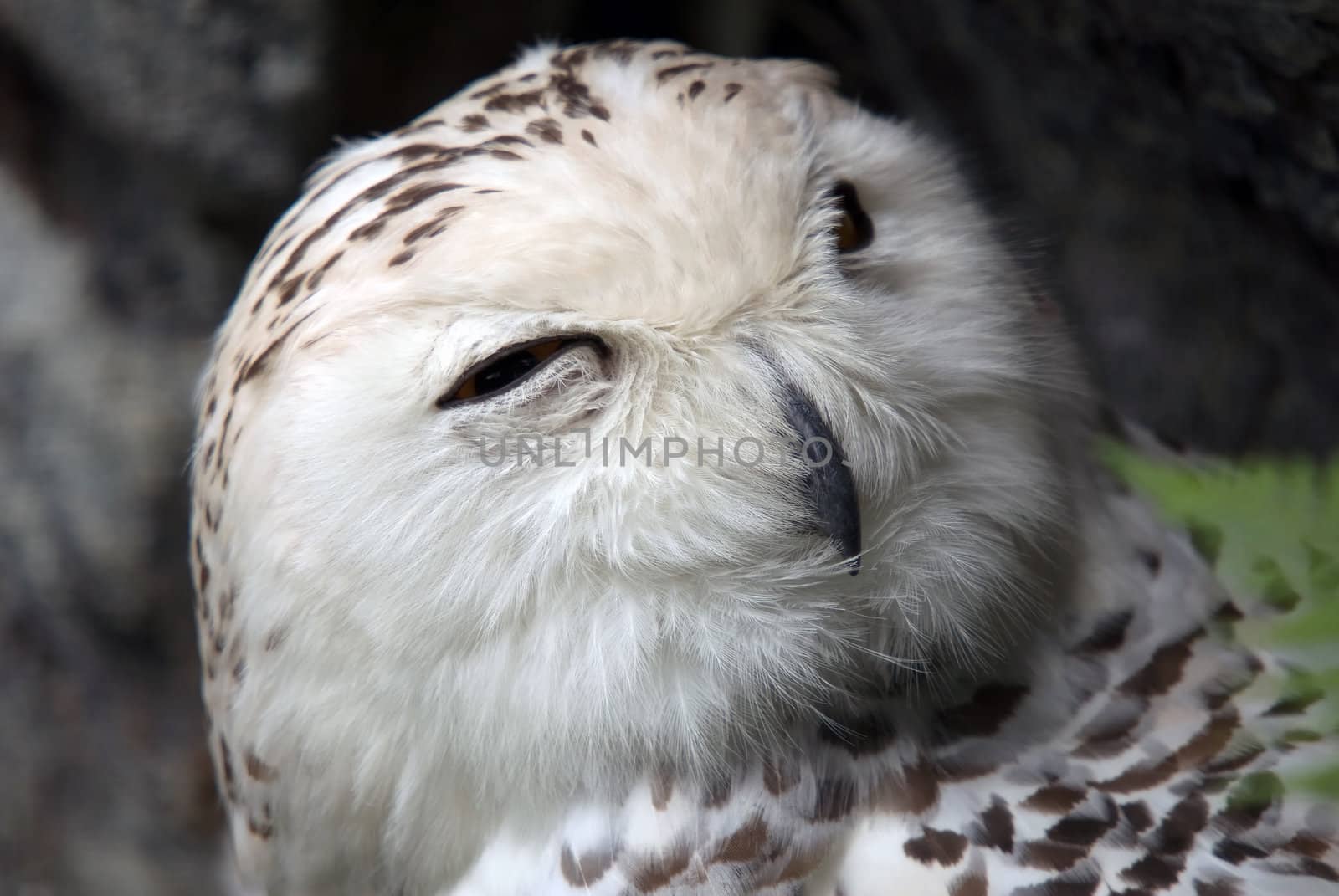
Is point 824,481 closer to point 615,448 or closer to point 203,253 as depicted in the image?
point 615,448

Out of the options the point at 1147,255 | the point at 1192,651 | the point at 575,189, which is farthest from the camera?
the point at 1147,255

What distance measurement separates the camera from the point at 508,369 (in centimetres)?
84

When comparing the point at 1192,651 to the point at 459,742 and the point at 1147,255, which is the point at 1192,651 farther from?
the point at 1147,255

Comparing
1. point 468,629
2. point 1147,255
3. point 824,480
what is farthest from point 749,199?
point 1147,255

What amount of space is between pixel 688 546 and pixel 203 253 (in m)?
1.59

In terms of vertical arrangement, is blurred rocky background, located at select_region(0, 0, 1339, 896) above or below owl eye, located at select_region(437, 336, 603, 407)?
below

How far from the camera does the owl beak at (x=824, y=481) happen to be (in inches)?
33.1

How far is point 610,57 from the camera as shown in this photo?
42.2 inches

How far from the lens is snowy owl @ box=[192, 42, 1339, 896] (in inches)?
32.7

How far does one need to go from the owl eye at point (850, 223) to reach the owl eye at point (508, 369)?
25cm

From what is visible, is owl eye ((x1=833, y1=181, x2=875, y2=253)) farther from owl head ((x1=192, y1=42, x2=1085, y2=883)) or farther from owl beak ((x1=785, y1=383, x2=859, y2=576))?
owl beak ((x1=785, y1=383, x2=859, y2=576))

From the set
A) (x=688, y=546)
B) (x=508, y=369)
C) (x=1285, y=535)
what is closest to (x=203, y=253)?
(x=508, y=369)

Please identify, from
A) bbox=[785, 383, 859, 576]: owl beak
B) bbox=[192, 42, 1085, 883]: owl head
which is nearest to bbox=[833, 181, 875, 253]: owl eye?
bbox=[192, 42, 1085, 883]: owl head

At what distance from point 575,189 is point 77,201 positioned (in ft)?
5.25
